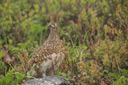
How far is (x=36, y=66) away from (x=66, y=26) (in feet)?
7.02

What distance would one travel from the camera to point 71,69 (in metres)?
3.13

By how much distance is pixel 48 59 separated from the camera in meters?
3.12

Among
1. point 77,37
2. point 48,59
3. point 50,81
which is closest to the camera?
point 50,81

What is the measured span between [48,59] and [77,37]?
161 cm

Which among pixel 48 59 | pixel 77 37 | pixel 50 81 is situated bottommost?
pixel 50 81

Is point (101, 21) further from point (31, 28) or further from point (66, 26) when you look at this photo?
point (31, 28)

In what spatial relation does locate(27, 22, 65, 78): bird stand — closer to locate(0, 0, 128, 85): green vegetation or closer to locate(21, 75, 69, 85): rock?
locate(0, 0, 128, 85): green vegetation

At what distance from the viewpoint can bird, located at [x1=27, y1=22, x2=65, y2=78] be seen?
312 centimetres

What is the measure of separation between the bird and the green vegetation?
136mm

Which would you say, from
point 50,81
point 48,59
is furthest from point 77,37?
point 50,81

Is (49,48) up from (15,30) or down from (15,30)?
down

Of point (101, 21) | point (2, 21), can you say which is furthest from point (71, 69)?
point (2, 21)

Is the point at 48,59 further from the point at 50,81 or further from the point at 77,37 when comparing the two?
the point at 77,37

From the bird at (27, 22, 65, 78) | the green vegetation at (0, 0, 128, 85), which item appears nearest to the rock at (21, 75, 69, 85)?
the green vegetation at (0, 0, 128, 85)
